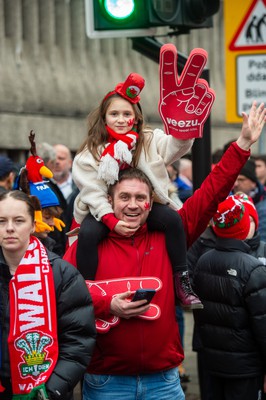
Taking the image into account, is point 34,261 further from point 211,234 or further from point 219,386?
point 211,234

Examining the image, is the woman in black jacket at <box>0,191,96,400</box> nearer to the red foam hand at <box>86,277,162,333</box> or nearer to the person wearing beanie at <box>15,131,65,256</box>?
the red foam hand at <box>86,277,162,333</box>

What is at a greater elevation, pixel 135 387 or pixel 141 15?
pixel 141 15

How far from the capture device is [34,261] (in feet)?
18.0

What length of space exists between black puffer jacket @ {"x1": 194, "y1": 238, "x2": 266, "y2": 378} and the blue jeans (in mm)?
1173

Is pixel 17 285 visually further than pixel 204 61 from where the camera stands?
No

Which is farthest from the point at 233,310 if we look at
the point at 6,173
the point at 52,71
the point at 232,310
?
the point at 52,71

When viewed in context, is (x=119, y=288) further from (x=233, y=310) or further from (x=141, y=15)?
(x=141, y=15)

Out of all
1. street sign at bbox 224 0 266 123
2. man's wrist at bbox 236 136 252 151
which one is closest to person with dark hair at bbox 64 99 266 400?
man's wrist at bbox 236 136 252 151

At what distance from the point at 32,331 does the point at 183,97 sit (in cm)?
154

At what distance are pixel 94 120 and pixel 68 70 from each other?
45.3ft

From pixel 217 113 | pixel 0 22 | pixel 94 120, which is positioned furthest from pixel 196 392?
pixel 217 113

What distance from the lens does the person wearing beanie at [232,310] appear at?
274 inches

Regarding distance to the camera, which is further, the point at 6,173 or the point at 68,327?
the point at 6,173

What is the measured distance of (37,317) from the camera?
5391 millimetres
